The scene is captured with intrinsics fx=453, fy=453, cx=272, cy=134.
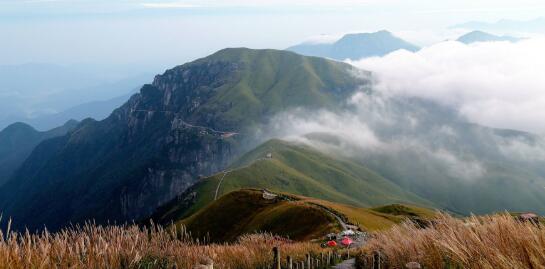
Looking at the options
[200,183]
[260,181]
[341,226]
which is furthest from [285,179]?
[341,226]

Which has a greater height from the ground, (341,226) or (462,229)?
(462,229)

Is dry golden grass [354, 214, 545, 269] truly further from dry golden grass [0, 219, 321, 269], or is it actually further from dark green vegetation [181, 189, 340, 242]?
dark green vegetation [181, 189, 340, 242]

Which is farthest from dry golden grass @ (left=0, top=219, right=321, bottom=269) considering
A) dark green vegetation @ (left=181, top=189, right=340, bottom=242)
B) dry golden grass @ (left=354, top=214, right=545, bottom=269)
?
dark green vegetation @ (left=181, top=189, right=340, bottom=242)

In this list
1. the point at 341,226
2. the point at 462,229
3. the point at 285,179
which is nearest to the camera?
the point at 462,229

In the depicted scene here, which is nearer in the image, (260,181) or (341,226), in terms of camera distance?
(341,226)

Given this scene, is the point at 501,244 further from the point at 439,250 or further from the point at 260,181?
the point at 260,181


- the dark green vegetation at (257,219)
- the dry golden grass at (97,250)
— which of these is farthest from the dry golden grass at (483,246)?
the dark green vegetation at (257,219)

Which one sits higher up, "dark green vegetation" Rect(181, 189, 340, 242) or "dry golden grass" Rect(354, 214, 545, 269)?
"dry golden grass" Rect(354, 214, 545, 269)
